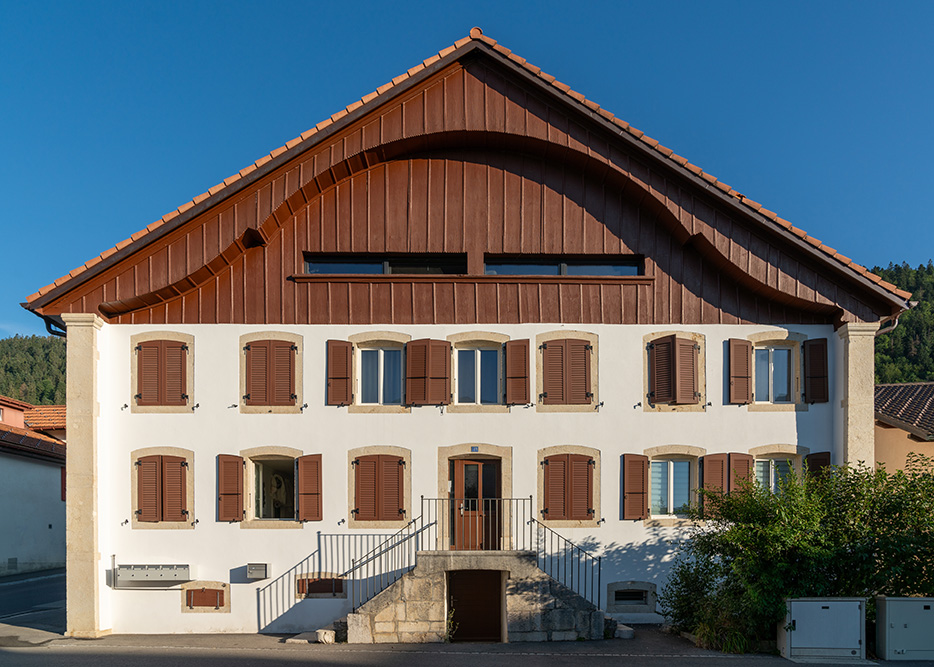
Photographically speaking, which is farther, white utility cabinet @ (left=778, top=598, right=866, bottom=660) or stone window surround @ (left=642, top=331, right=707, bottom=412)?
stone window surround @ (left=642, top=331, right=707, bottom=412)

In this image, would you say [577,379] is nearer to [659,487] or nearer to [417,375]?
[659,487]

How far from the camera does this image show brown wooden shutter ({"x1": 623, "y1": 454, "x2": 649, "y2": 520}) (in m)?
13.0

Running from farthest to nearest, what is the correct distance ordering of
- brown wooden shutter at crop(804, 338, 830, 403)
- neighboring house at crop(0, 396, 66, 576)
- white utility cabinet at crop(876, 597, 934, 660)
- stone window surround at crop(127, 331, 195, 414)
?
neighboring house at crop(0, 396, 66, 576) → brown wooden shutter at crop(804, 338, 830, 403) → stone window surround at crop(127, 331, 195, 414) → white utility cabinet at crop(876, 597, 934, 660)

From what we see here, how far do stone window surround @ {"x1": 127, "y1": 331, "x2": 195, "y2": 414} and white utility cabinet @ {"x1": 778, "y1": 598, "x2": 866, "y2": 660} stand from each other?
11.1 metres

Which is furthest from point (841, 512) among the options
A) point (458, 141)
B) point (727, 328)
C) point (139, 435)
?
point (139, 435)

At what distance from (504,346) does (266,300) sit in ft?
15.4

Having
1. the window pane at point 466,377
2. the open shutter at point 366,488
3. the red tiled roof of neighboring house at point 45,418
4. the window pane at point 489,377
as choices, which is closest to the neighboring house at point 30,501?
the red tiled roof of neighboring house at point 45,418

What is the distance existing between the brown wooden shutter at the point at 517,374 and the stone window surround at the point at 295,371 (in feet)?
13.0

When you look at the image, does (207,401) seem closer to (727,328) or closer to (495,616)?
(495,616)

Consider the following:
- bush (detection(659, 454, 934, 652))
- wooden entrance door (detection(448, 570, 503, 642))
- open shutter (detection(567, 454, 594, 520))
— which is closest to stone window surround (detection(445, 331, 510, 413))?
open shutter (detection(567, 454, 594, 520))

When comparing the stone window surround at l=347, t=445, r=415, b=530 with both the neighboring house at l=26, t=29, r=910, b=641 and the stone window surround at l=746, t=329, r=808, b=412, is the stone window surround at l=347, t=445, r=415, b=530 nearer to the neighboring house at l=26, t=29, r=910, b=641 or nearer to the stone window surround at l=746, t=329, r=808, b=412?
the neighboring house at l=26, t=29, r=910, b=641

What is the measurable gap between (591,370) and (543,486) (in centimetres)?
241

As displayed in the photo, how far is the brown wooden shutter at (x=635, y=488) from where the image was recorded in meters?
13.0

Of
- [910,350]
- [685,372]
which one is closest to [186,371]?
[685,372]
